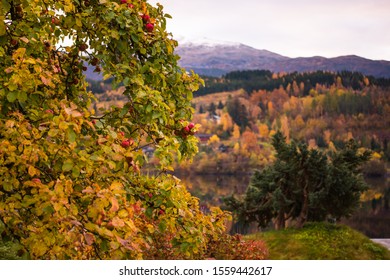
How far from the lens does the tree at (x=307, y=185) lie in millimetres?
21703

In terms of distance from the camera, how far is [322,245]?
19.1 m

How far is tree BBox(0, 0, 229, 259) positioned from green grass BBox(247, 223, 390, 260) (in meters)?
14.2

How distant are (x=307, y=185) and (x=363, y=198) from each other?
152ft

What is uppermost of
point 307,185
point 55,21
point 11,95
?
point 55,21

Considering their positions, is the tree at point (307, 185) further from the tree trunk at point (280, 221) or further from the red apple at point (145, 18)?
the red apple at point (145, 18)

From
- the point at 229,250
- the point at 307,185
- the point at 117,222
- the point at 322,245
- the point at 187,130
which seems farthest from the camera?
the point at 307,185

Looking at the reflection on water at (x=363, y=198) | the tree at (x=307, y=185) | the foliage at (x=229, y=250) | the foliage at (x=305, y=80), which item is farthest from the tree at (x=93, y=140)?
the foliage at (x=305, y=80)

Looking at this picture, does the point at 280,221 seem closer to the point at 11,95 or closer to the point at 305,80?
the point at 11,95

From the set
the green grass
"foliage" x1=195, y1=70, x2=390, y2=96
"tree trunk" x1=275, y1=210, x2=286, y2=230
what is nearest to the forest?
the green grass

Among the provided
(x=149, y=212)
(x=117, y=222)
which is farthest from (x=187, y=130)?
(x=117, y=222)

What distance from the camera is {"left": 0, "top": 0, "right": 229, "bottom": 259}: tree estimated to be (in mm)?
3596

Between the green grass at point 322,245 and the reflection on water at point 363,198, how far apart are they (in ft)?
17.9

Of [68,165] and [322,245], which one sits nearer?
[68,165]

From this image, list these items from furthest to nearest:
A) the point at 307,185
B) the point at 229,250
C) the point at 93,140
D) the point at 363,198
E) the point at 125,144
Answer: the point at 363,198 → the point at 307,185 → the point at 229,250 → the point at 125,144 → the point at 93,140
